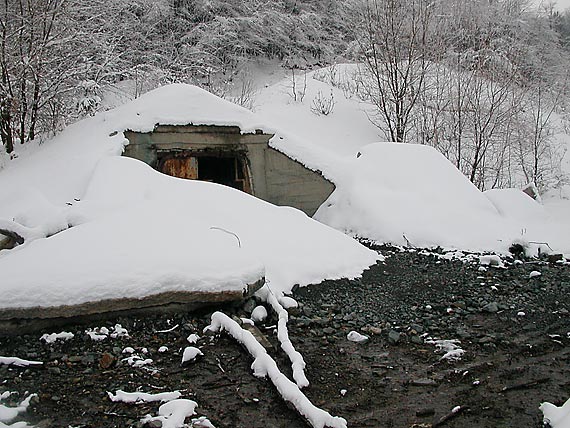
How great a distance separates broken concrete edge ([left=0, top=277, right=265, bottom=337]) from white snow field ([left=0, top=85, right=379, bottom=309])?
0.17 ft

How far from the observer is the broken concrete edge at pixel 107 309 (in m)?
3.69

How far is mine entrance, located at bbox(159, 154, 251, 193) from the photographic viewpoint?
877 cm

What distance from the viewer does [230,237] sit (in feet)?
16.7

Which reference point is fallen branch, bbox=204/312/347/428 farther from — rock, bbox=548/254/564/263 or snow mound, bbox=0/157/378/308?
rock, bbox=548/254/564/263

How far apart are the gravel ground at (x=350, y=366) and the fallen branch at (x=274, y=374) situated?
76 mm

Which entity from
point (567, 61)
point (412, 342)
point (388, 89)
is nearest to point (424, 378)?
point (412, 342)

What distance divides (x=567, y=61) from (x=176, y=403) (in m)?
22.0

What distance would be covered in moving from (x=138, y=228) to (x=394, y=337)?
8.79ft

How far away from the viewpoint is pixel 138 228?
4.64 meters

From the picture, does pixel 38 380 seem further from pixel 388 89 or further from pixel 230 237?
pixel 388 89

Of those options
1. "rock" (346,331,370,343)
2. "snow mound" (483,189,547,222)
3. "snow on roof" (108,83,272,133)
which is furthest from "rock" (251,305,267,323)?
"snow mound" (483,189,547,222)

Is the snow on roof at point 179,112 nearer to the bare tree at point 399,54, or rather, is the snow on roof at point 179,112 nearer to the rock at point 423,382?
the bare tree at point 399,54

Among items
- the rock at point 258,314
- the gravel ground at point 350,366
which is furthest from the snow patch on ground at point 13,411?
the rock at point 258,314

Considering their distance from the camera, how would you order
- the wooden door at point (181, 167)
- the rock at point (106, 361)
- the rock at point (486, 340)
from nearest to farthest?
the rock at point (106, 361) → the rock at point (486, 340) → the wooden door at point (181, 167)
